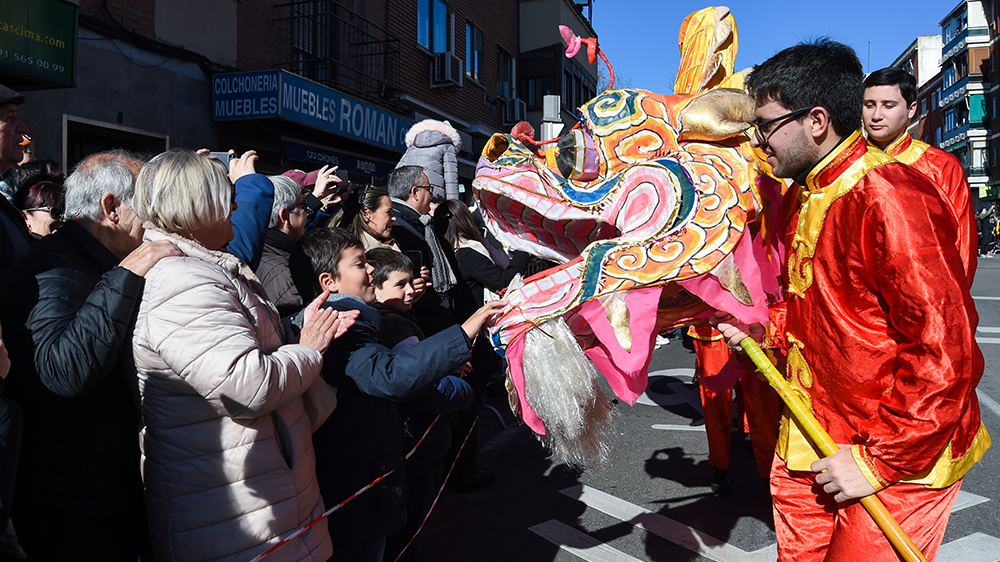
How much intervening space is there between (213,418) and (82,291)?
20.4 inches

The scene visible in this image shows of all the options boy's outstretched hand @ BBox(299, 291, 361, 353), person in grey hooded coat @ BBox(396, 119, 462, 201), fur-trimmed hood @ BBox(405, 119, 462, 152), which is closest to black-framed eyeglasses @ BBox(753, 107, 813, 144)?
boy's outstretched hand @ BBox(299, 291, 361, 353)

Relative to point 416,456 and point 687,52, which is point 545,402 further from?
point 687,52

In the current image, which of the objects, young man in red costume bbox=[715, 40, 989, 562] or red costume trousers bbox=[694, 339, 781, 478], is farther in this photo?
red costume trousers bbox=[694, 339, 781, 478]

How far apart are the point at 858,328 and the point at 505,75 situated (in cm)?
1731

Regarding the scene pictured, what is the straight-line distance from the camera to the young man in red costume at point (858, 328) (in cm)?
163

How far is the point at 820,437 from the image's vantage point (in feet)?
6.11

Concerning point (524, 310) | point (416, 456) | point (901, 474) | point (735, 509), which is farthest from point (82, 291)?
point (735, 509)

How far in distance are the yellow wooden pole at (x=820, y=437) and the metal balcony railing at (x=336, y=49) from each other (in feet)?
25.4

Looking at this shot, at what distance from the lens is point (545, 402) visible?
2088 millimetres

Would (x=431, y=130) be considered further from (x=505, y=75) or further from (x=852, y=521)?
(x=505, y=75)

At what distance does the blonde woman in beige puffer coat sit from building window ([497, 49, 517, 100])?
16425 millimetres

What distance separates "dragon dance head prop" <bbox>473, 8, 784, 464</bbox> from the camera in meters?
2.09

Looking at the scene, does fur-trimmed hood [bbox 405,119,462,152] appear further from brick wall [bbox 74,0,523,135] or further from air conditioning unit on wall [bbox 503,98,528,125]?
air conditioning unit on wall [bbox 503,98,528,125]

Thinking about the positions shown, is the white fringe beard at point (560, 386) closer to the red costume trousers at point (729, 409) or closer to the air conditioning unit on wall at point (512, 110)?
the red costume trousers at point (729, 409)
